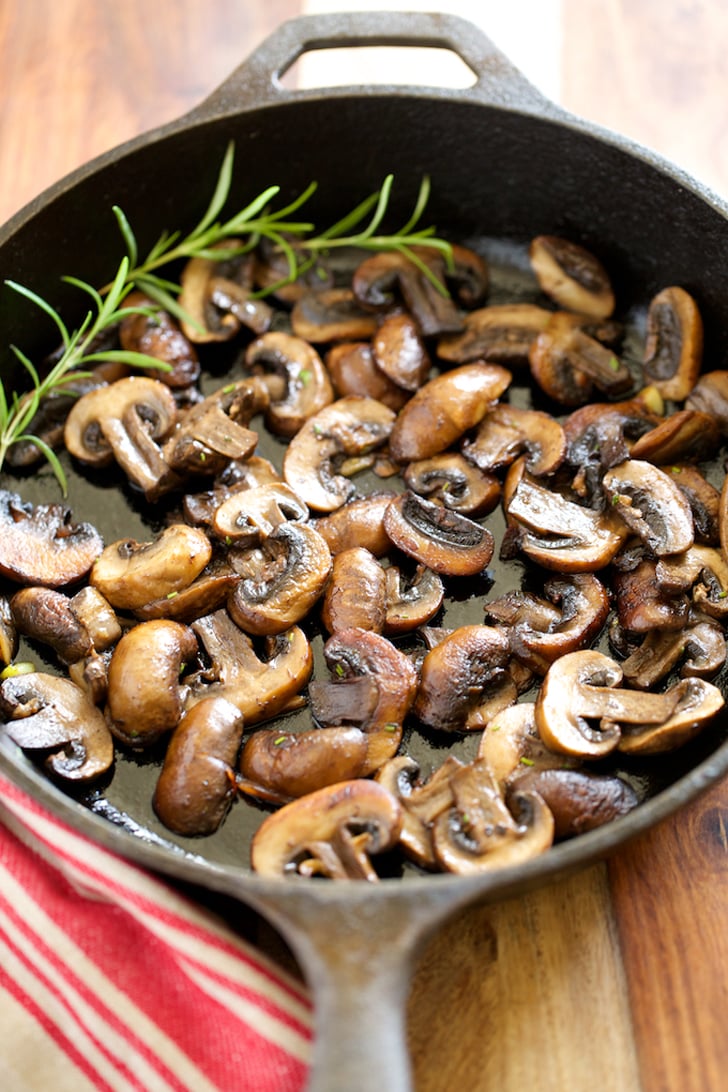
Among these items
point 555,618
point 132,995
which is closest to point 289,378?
point 555,618

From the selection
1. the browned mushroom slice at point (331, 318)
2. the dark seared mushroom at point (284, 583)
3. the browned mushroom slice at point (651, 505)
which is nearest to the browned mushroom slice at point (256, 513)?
the dark seared mushroom at point (284, 583)

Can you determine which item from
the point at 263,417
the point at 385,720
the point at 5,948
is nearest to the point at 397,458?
the point at 263,417

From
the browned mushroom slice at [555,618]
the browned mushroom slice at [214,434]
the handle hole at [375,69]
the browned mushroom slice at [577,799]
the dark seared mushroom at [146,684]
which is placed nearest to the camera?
the browned mushroom slice at [577,799]

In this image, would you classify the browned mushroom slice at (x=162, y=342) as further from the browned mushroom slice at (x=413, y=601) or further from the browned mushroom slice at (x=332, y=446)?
the browned mushroom slice at (x=413, y=601)

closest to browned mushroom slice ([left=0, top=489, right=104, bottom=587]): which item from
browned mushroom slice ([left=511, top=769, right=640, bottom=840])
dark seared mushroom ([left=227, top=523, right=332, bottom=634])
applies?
dark seared mushroom ([left=227, top=523, right=332, bottom=634])

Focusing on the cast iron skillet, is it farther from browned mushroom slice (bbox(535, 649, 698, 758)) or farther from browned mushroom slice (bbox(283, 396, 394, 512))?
browned mushroom slice (bbox(283, 396, 394, 512))

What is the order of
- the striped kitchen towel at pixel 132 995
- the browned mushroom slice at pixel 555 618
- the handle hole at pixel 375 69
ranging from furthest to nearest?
1. the handle hole at pixel 375 69
2. the browned mushroom slice at pixel 555 618
3. the striped kitchen towel at pixel 132 995

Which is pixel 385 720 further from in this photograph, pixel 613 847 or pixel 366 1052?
pixel 366 1052
